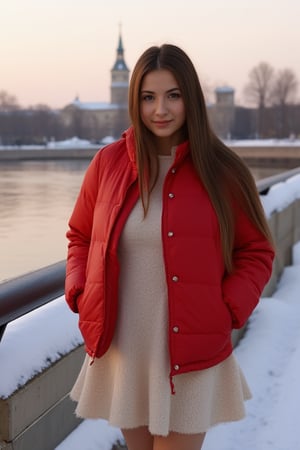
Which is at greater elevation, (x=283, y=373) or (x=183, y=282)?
(x=183, y=282)

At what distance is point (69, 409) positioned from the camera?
251cm

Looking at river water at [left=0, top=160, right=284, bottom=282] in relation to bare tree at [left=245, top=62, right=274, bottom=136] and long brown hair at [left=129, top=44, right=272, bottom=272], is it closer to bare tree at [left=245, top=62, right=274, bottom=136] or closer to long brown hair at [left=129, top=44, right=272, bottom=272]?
long brown hair at [left=129, top=44, right=272, bottom=272]

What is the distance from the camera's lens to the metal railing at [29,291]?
2025 millimetres

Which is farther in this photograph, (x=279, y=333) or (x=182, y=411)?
(x=279, y=333)

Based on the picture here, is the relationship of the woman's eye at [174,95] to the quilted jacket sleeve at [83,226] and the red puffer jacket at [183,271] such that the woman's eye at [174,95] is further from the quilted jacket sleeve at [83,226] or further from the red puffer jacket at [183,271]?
the quilted jacket sleeve at [83,226]

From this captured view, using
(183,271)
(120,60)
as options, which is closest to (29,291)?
(183,271)

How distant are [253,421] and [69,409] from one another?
1.06 metres

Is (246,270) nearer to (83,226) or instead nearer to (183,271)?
(183,271)

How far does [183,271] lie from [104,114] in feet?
364

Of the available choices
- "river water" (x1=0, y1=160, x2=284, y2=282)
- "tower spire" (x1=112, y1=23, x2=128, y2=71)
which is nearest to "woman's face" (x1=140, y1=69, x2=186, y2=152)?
"river water" (x1=0, y1=160, x2=284, y2=282)

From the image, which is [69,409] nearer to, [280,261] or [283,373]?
[283,373]

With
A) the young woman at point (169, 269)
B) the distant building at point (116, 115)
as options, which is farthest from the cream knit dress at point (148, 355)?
the distant building at point (116, 115)

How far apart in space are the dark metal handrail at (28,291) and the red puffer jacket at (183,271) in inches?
12.3

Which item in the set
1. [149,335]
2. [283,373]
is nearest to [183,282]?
[149,335]
